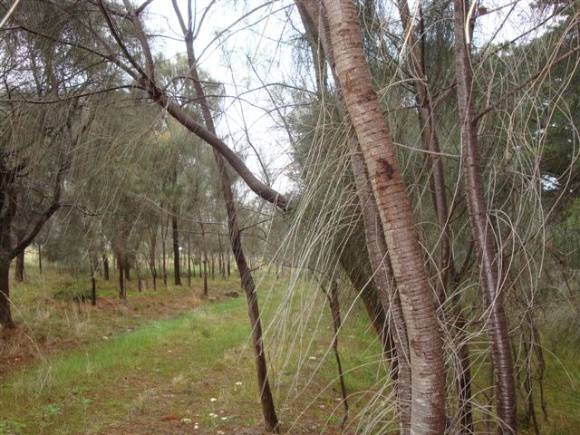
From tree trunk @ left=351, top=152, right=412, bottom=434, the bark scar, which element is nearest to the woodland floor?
tree trunk @ left=351, top=152, right=412, bottom=434

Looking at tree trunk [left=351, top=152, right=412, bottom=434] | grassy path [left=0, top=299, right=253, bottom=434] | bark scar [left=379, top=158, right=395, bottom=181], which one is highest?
bark scar [left=379, top=158, right=395, bottom=181]

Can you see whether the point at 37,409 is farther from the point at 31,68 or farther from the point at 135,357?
the point at 31,68

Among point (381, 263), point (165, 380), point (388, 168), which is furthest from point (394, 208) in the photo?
point (165, 380)

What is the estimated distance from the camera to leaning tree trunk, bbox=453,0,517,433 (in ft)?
4.14

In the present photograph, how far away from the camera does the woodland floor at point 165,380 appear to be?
4.20 meters

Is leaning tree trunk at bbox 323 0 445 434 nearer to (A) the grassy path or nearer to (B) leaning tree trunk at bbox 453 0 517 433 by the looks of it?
(B) leaning tree trunk at bbox 453 0 517 433

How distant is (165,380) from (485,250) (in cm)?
545

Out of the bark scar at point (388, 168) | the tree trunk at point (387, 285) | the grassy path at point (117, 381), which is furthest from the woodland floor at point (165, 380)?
the bark scar at point (388, 168)

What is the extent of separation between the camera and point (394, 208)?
82 centimetres

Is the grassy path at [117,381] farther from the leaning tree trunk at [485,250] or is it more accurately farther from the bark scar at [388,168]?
the bark scar at [388,168]

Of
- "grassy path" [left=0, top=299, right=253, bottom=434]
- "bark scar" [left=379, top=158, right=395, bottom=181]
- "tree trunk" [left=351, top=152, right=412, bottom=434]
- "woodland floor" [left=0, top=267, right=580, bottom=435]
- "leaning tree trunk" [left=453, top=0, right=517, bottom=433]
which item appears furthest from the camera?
"grassy path" [left=0, top=299, right=253, bottom=434]

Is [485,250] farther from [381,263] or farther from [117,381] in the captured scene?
[117,381]

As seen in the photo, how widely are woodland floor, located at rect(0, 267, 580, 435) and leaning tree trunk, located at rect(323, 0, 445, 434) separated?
394mm

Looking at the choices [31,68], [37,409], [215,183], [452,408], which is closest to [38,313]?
[37,409]
